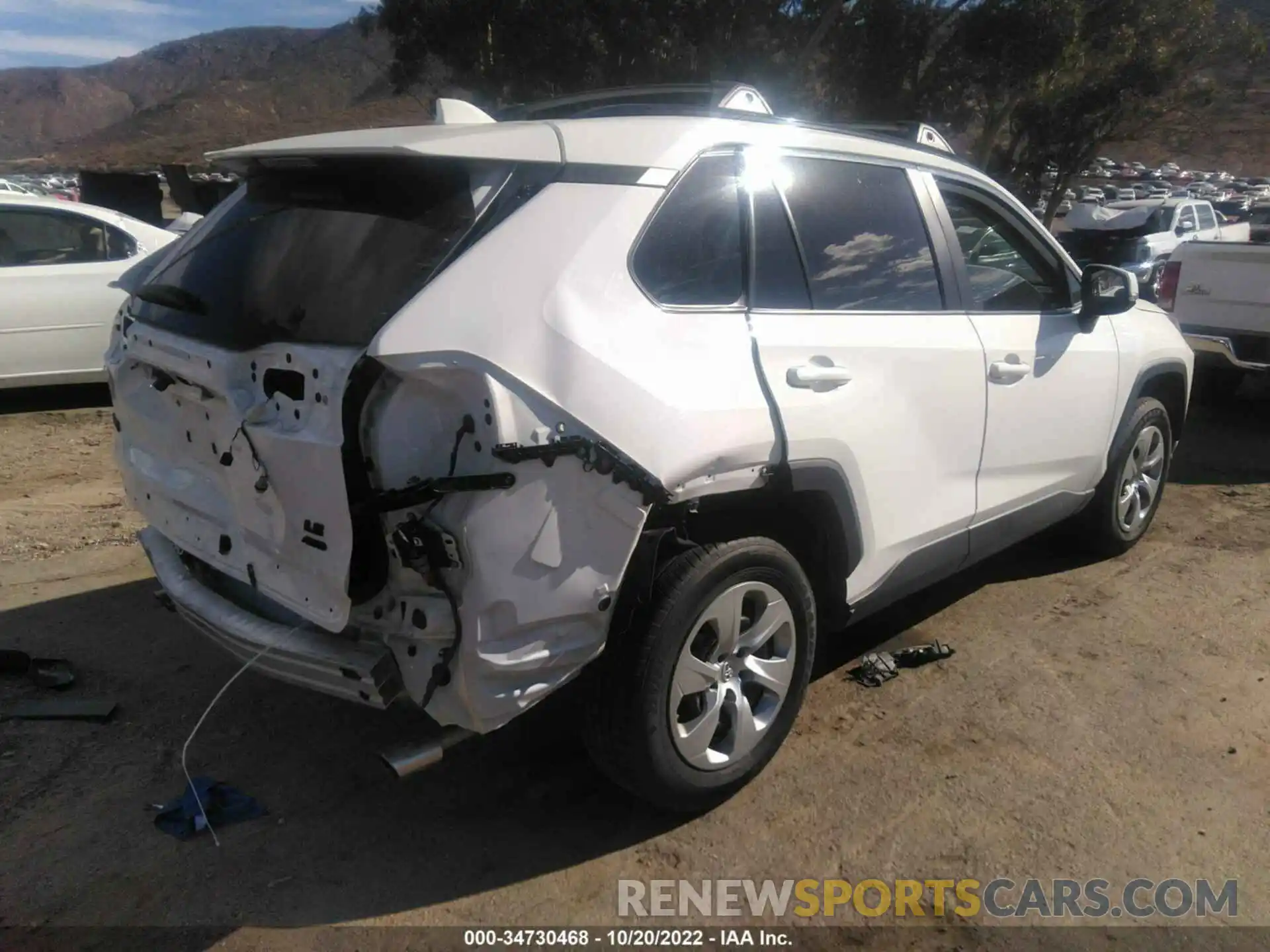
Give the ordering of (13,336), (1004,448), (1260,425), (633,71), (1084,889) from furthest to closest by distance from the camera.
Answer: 1. (633,71)
2. (1260,425)
3. (13,336)
4. (1004,448)
5. (1084,889)

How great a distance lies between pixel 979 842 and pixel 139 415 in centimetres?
283

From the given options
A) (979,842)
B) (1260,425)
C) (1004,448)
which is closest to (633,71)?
(1260,425)

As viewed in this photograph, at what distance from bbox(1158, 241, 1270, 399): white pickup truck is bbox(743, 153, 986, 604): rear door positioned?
5.01 metres

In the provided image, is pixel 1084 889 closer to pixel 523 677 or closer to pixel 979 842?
pixel 979 842

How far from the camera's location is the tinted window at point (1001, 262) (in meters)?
4.09

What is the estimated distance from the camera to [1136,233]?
14938 mm

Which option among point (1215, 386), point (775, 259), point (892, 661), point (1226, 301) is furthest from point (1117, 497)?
point (1215, 386)

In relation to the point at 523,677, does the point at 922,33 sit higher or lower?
higher

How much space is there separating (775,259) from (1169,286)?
20.7ft

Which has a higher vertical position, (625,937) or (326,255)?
(326,255)

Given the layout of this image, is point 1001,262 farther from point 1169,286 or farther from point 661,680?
point 1169,286

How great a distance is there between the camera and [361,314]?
2.63 metres

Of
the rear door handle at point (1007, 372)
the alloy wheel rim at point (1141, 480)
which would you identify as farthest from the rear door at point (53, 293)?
the alloy wheel rim at point (1141, 480)

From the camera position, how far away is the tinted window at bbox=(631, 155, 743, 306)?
9.61 ft
